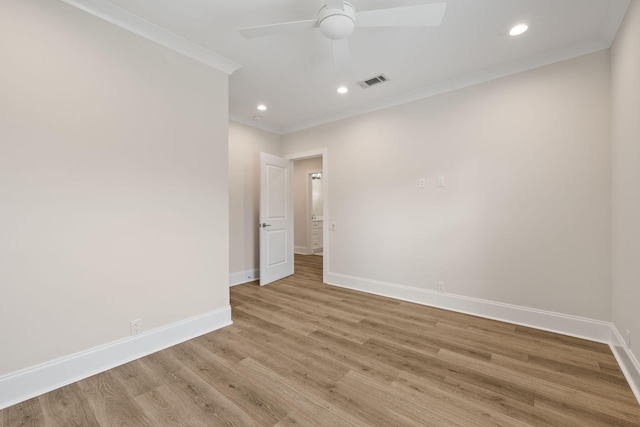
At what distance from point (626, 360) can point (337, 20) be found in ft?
10.5

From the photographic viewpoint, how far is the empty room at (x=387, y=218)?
1668 millimetres

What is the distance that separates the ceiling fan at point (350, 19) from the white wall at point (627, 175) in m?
1.40

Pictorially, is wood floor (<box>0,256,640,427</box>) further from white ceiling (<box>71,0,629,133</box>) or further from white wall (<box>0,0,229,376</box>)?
white ceiling (<box>71,0,629,133</box>)

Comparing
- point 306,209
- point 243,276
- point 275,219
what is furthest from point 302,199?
point 243,276

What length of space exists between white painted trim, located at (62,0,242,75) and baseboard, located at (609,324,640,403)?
4082 millimetres

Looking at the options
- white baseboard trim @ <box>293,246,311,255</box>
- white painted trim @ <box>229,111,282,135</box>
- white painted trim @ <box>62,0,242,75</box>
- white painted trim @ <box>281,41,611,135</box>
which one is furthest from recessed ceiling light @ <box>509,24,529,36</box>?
white baseboard trim @ <box>293,246,311,255</box>

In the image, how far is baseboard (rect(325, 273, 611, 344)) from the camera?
7.84ft

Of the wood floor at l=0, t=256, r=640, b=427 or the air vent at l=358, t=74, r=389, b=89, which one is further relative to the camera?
the air vent at l=358, t=74, r=389, b=89

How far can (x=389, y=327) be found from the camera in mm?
2695

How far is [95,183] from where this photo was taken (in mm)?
1961

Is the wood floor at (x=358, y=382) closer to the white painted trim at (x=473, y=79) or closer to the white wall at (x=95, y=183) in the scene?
the white wall at (x=95, y=183)

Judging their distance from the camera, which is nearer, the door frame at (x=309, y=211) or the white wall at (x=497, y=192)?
the white wall at (x=497, y=192)

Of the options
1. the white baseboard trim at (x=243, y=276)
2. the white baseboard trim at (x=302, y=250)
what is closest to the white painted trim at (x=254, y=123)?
the white baseboard trim at (x=243, y=276)

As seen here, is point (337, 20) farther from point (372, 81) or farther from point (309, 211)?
point (309, 211)
